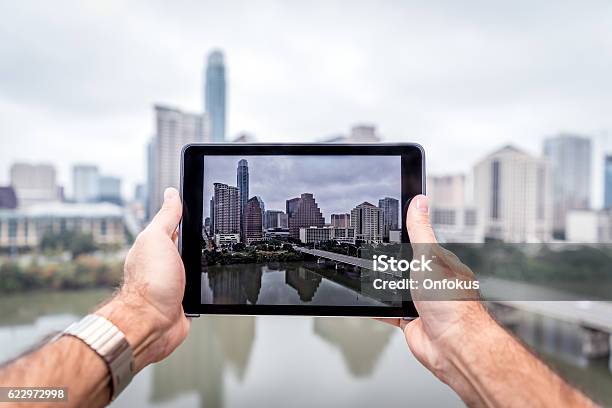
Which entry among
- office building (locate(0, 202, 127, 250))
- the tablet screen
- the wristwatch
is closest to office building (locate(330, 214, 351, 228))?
the tablet screen

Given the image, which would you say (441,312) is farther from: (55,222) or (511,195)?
(55,222)

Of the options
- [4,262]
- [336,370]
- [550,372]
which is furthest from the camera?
[336,370]

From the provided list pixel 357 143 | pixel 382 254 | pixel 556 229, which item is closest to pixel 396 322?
pixel 382 254

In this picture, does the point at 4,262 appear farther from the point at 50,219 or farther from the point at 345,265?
the point at 345,265

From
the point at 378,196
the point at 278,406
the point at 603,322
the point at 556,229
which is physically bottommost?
the point at 278,406

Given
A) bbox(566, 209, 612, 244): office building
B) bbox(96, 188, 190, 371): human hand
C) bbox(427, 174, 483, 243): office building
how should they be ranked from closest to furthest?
bbox(96, 188, 190, 371): human hand, bbox(427, 174, 483, 243): office building, bbox(566, 209, 612, 244): office building

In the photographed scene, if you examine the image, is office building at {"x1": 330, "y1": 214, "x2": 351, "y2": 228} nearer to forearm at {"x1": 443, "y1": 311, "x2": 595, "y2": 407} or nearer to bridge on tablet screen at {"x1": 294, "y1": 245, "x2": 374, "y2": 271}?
bridge on tablet screen at {"x1": 294, "y1": 245, "x2": 374, "y2": 271}
